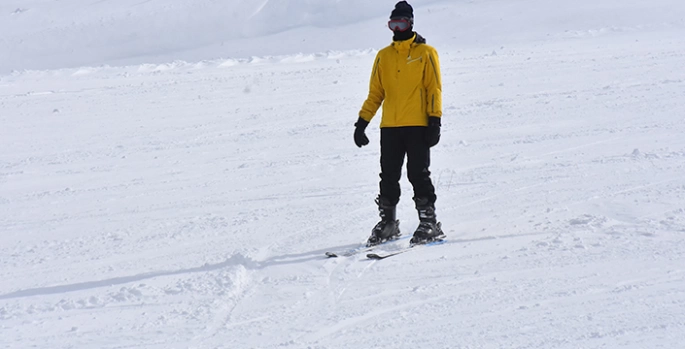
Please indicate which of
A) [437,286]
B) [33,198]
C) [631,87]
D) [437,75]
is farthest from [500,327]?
[631,87]

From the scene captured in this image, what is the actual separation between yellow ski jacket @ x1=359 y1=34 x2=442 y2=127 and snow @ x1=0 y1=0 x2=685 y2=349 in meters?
0.86

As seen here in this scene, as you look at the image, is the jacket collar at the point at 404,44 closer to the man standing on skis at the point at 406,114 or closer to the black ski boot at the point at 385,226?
the man standing on skis at the point at 406,114

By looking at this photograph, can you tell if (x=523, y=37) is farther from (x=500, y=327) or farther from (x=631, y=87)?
(x=500, y=327)

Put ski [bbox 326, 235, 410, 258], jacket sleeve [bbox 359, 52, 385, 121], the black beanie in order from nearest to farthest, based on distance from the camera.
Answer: the black beanie → ski [bbox 326, 235, 410, 258] → jacket sleeve [bbox 359, 52, 385, 121]

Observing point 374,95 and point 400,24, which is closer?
point 400,24

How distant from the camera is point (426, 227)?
466 centimetres

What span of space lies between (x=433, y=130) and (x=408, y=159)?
1.00 ft

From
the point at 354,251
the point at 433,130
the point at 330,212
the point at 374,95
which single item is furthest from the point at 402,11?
the point at 330,212

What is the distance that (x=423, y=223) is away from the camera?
15.4ft

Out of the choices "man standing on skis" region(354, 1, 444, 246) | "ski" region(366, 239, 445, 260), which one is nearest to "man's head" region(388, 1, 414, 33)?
"man standing on skis" region(354, 1, 444, 246)

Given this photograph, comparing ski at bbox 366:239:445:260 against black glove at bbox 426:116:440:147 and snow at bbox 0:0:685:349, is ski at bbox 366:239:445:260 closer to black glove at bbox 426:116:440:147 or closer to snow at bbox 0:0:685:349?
snow at bbox 0:0:685:349

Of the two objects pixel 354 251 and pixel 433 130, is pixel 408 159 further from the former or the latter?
pixel 354 251

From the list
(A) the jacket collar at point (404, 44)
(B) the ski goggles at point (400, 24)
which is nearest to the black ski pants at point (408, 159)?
(A) the jacket collar at point (404, 44)

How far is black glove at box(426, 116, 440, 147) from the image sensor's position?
4.42m
